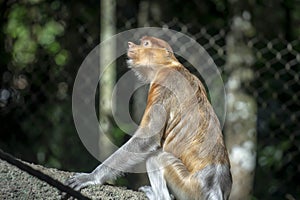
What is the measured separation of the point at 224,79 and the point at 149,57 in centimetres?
147

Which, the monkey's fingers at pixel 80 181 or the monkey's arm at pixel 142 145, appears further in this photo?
the monkey's arm at pixel 142 145

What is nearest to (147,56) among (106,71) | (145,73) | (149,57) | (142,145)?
(149,57)

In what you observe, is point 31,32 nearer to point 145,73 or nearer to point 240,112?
point 240,112

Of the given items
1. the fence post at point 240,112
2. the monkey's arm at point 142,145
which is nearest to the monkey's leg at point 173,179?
the monkey's arm at point 142,145

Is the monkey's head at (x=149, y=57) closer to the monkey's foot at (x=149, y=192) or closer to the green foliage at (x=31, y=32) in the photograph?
the monkey's foot at (x=149, y=192)

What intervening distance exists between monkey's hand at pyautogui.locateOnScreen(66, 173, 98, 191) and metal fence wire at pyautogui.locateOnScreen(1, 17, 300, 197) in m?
2.07

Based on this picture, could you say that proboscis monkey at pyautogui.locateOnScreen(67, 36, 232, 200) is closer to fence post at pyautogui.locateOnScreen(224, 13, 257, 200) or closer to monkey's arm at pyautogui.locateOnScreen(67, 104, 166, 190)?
monkey's arm at pyautogui.locateOnScreen(67, 104, 166, 190)

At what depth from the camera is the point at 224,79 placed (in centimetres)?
681

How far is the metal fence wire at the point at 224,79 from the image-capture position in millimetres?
6996

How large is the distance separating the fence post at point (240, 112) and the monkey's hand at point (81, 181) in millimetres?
1708

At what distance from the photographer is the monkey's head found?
5.39 m

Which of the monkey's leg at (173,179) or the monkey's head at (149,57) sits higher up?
the monkey's head at (149,57)

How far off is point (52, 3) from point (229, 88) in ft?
6.98

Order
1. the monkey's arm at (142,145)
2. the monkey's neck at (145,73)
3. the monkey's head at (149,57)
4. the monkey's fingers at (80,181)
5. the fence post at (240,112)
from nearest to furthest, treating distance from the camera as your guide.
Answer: the monkey's fingers at (80,181), the monkey's arm at (142,145), the monkey's head at (149,57), the monkey's neck at (145,73), the fence post at (240,112)
